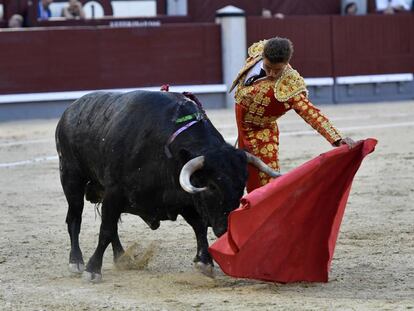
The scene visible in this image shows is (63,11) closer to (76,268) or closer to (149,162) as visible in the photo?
(76,268)

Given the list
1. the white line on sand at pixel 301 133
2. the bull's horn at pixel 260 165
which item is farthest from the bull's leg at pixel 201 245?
the white line on sand at pixel 301 133

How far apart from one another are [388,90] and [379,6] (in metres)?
1.92

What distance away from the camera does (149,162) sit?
4.75m

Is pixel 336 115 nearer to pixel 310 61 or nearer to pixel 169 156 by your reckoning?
pixel 310 61

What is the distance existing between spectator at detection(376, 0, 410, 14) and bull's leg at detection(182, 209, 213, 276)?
37.1 ft

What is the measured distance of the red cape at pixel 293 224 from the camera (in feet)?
14.6

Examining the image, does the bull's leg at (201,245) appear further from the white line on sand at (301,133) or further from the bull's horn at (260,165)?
the white line on sand at (301,133)

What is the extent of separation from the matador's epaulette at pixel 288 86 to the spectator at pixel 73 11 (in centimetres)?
→ 961

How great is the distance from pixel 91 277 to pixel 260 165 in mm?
917

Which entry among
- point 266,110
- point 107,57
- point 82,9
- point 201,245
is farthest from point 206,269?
point 82,9

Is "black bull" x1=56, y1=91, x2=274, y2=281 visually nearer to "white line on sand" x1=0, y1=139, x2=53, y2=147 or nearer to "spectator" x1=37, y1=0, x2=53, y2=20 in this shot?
"white line on sand" x1=0, y1=139, x2=53, y2=147

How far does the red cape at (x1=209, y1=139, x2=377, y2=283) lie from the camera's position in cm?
444

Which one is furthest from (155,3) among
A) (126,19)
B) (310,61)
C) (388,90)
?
(388,90)

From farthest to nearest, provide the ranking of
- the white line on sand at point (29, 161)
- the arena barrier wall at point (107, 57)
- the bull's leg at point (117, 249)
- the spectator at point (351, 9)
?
the spectator at point (351, 9)
the arena barrier wall at point (107, 57)
the white line on sand at point (29, 161)
the bull's leg at point (117, 249)
